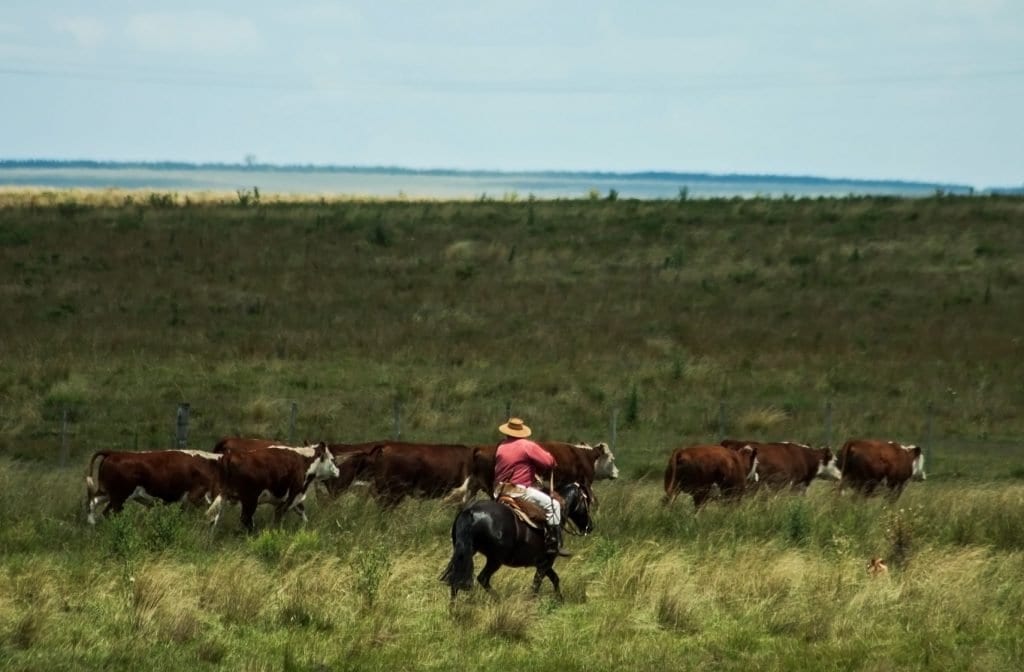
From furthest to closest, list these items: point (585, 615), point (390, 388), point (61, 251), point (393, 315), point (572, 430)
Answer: point (61, 251), point (393, 315), point (390, 388), point (572, 430), point (585, 615)

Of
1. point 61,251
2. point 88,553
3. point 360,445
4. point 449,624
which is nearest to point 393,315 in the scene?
point 61,251

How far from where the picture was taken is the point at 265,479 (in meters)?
19.3

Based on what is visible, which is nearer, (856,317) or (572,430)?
(572,430)

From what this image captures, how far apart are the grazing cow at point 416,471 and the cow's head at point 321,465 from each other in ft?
2.71

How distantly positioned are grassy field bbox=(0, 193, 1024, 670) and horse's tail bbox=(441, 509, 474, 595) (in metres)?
0.29

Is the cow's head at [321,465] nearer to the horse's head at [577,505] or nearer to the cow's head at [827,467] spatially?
the horse's head at [577,505]

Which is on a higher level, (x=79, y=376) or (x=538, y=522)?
(x=538, y=522)

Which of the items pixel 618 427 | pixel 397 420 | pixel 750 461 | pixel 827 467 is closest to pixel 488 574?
pixel 750 461

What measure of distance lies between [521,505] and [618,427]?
16760 mm

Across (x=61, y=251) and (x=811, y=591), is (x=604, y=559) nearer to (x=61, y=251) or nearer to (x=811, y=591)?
(x=811, y=591)

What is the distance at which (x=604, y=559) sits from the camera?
624 inches

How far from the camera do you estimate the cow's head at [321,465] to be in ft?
66.5

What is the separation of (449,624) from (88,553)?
4449 millimetres

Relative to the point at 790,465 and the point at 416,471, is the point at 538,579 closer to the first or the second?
the point at 416,471
